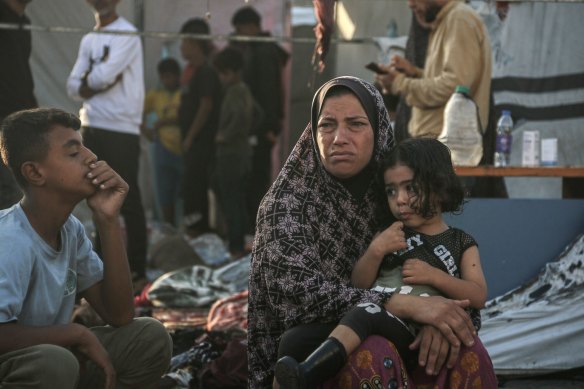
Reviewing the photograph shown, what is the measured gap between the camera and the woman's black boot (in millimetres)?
2879

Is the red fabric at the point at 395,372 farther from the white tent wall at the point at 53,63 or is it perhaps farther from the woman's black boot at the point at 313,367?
the white tent wall at the point at 53,63

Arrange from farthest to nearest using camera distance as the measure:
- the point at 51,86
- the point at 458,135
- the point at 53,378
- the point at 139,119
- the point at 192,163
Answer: the point at 192,163
the point at 51,86
the point at 139,119
the point at 458,135
the point at 53,378

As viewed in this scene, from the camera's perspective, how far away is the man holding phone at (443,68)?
5.57m

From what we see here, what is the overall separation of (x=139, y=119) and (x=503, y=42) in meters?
2.70

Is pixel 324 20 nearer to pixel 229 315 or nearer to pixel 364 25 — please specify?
pixel 229 315

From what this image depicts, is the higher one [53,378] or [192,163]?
[53,378]

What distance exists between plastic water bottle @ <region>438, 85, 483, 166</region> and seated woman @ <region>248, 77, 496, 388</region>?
1658 mm

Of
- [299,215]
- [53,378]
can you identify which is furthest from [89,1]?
[53,378]

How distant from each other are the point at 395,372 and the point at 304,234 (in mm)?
622

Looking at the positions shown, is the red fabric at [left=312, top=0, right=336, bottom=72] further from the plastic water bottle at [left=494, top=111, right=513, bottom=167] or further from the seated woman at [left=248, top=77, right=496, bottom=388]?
the seated woman at [left=248, top=77, right=496, bottom=388]

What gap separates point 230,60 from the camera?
9.21 meters

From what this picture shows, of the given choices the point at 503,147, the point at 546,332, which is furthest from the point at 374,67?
the point at 546,332

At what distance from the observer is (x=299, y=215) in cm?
342

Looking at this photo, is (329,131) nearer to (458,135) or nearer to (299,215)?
(299,215)
